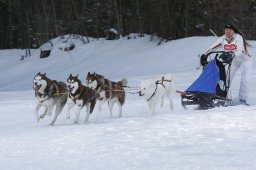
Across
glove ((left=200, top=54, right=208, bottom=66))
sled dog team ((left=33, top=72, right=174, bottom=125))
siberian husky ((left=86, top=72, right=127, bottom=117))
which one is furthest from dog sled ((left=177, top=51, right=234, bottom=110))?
siberian husky ((left=86, top=72, right=127, bottom=117))

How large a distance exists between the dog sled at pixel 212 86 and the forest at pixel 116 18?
14671mm

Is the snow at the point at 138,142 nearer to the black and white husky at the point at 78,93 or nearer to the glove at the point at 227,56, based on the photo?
the black and white husky at the point at 78,93

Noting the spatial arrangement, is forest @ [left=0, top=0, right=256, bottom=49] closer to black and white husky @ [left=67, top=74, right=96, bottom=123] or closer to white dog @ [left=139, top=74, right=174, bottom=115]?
white dog @ [left=139, top=74, right=174, bottom=115]

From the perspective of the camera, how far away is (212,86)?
8.19 meters

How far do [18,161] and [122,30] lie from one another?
24.4 meters

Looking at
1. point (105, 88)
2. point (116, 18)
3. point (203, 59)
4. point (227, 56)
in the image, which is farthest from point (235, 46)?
point (116, 18)

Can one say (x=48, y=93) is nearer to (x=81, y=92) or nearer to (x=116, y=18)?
(x=81, y=92)

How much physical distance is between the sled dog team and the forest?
14.7 m

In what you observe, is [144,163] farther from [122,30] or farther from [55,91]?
[122,30]

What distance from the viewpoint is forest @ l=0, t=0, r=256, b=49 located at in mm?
23672

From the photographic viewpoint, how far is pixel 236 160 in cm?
445

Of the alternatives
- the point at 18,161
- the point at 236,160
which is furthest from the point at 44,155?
the point at 236,160

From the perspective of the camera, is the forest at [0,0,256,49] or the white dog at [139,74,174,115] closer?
the white dog at [139,74,174,115]

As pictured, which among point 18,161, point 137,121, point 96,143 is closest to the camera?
point 18,161
